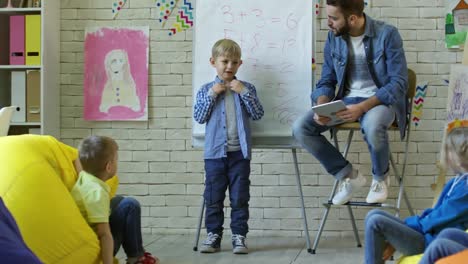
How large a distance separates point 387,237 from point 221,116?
1506mm

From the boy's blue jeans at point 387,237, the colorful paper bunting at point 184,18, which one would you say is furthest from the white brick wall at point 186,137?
the boy's blue jeans at point 387,237

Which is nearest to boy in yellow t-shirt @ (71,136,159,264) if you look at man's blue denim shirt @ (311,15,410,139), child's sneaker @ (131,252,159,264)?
child's sneaker @ (131,252,159,264)

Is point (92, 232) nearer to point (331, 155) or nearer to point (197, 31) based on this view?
point (331, 155)

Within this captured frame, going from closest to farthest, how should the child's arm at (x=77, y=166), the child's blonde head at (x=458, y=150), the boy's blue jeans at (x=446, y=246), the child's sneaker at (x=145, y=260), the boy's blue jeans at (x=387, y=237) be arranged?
1. the boy's blue jeans at (x=446, y=246)
2. the child's blonde head at (x=458, y=150)
3. the boy's blue jeans at (x=387, y=237)
4. the child's arm at (x=77, y=166)
5. the child's sneaker at (x=145, y=260)

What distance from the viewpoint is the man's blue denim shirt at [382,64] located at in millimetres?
3316

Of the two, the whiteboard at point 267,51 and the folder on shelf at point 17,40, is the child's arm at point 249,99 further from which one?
the folder on shelf at point 17,40

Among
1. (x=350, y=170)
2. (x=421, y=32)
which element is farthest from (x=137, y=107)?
(x=421, y=32)

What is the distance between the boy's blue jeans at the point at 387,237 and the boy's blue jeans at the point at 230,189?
1.33 m

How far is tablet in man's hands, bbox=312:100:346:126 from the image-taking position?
10.5ft

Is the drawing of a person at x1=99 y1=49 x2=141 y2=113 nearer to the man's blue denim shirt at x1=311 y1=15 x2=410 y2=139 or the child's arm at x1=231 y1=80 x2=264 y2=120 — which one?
the child's arm at x1=231 y1=80 x2=264 y2=120

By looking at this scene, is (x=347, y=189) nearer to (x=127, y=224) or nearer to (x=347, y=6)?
(x=347, y=6)

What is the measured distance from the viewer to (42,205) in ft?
7.57

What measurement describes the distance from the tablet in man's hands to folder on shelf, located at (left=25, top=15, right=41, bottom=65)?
183 centimetres

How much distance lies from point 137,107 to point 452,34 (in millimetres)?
1982
